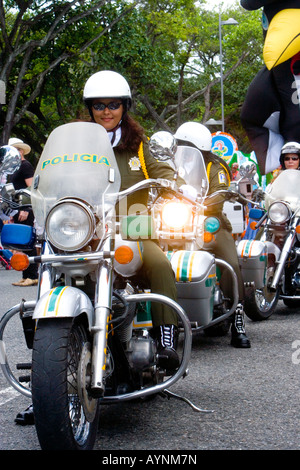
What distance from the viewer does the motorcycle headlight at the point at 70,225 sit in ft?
10.5

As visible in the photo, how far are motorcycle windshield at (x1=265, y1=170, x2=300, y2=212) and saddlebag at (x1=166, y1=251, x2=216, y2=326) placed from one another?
2.58 meters

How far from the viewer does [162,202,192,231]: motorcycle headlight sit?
5520mm

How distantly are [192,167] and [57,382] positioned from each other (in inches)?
134

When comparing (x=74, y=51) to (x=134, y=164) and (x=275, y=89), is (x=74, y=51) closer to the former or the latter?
(x=275, y=89)

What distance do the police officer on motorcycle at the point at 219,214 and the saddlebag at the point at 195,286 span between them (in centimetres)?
99

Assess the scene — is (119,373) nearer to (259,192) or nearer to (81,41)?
(259,192)

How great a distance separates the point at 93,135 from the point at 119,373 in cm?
106

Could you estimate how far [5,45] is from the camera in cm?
1830

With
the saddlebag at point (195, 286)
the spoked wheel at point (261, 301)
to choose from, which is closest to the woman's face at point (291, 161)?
the spoked wheel at point (261, 301)

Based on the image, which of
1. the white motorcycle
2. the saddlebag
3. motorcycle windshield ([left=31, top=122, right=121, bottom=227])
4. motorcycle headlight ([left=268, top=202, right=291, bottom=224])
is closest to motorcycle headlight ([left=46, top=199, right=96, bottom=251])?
motorcycle windshield ([left=31, top=122, right=121, bottom=227])

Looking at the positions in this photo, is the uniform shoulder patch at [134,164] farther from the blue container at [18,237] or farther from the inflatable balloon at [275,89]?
the inflatable balloon at [275,89]

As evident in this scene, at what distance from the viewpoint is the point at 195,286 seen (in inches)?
198

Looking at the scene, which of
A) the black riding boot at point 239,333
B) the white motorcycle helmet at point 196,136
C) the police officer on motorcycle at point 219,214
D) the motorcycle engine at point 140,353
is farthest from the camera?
the white motorcycle helmet at point 196,136
